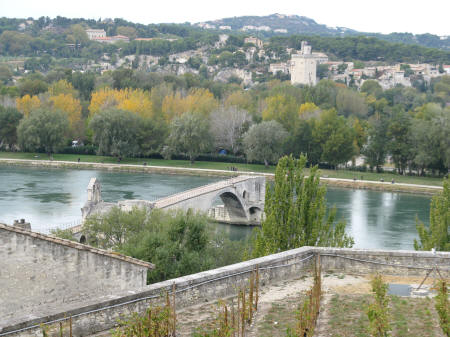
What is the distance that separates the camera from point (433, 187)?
5256 centimetres

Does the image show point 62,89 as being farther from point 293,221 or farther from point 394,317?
point 394,317

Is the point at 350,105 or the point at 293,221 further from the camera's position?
the point at 350,105

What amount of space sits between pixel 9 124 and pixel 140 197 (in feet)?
85.3

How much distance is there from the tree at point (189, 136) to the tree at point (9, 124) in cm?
1374

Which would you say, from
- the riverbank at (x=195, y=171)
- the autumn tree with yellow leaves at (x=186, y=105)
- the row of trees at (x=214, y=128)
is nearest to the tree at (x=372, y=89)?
the row of trees at (x=214, y=128)

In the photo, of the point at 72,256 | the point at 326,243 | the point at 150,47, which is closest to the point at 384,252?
the point at 72,256

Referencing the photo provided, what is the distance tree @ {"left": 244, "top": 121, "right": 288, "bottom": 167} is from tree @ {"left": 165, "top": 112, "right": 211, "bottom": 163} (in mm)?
3756

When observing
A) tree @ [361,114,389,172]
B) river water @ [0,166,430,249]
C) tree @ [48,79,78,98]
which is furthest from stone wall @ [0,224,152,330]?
tree @ [48,79,78,98]

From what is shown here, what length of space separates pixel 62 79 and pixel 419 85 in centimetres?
7097

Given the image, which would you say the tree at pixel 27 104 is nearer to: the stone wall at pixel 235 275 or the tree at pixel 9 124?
the tree at pixel 9 124

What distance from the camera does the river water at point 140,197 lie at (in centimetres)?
3591

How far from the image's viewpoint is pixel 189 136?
61219 millimetres

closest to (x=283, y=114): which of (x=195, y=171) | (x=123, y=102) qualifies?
(x=195, y=171)

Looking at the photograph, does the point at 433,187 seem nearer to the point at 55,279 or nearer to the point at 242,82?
the point at 55,279
